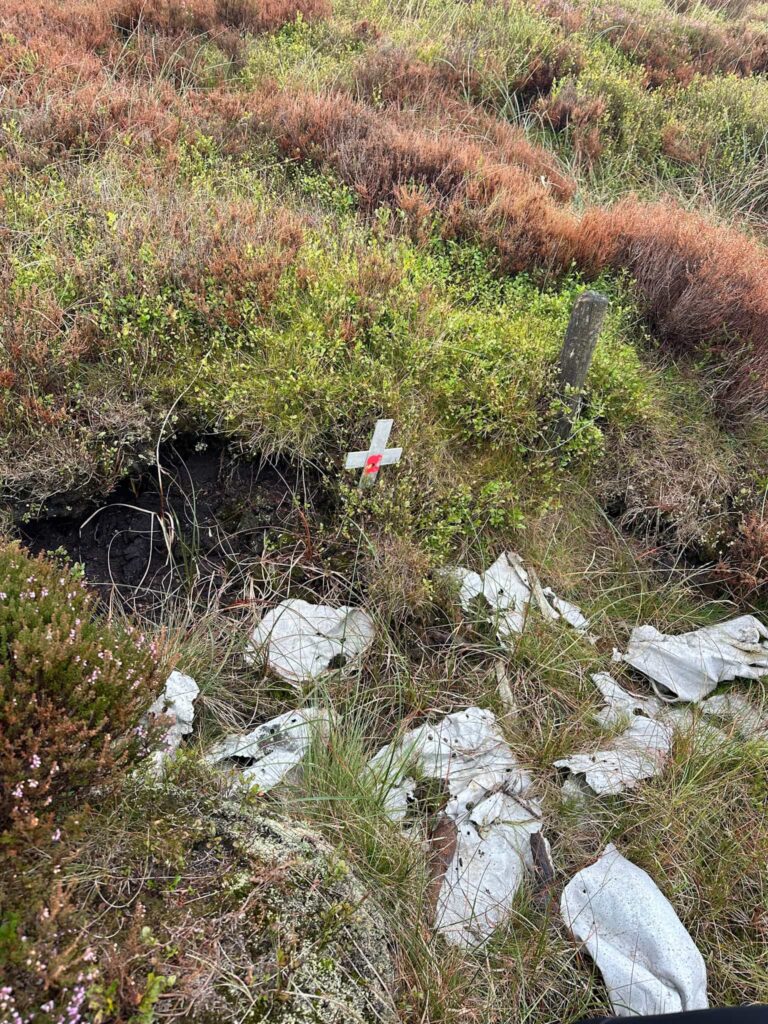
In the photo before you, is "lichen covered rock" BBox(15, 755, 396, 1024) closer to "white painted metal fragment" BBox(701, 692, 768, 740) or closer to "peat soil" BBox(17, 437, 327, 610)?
"peat soil" BBox(17, 437, 327, 610)

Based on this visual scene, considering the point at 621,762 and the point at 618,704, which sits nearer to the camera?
the point at 621,762

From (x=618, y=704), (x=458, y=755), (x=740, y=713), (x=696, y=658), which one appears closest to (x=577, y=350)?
(x=696, y=658)

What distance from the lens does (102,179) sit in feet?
15.4

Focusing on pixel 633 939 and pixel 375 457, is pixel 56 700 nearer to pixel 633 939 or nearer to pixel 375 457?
pixel 375 457

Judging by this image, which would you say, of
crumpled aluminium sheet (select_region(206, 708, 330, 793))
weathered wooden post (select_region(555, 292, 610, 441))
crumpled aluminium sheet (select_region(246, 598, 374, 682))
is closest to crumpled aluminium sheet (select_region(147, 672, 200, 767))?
crumpled aluminium sheet (select_region(206, 708, 330, 793))

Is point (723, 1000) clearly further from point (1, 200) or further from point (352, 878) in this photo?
point (1, 200)

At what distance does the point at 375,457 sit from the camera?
3432 millimetres

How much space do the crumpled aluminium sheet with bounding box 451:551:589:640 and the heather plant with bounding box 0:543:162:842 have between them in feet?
5.40

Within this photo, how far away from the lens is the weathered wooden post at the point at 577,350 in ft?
12.4

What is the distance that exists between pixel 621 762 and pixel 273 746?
1.42 m

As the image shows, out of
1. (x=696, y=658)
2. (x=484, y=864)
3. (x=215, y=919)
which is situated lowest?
(x=484, y=864)

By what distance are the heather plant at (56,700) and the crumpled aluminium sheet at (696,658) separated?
2328 mm

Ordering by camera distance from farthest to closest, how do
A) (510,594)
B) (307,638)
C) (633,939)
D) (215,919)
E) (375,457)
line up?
1. (510,594)
2. (375,457)
3. (307,638)
4. (633,939)
5. (215,919)

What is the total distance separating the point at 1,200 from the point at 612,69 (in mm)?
6326
